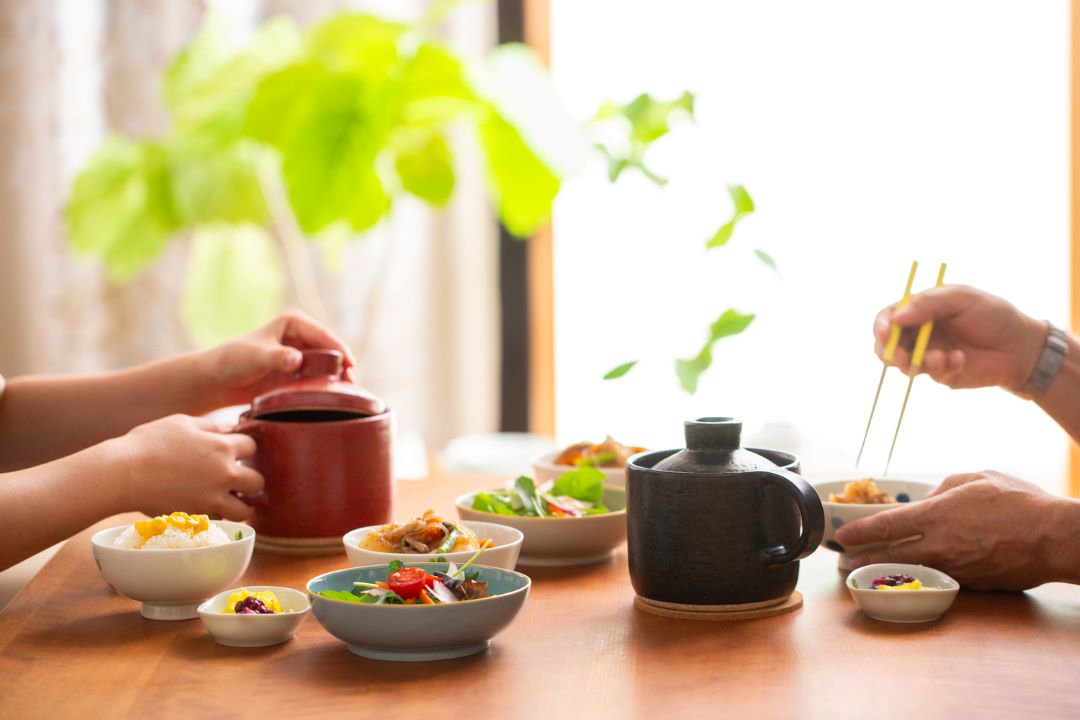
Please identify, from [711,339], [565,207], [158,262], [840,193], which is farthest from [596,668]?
[158,262]

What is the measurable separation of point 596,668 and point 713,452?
9.2 inches

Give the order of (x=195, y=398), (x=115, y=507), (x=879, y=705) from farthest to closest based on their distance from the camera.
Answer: (x=195, y=398), (x=115, y=507), (x=879, y=705)

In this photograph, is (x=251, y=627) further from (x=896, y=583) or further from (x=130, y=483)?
(x=896, y=583)

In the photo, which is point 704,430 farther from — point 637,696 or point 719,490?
point 637,696

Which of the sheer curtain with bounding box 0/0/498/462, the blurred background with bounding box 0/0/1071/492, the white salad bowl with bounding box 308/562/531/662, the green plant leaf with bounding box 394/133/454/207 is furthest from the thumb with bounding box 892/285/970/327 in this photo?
the sheer curtain with bounding box 0/0/498/462

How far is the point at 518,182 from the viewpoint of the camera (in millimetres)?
2656

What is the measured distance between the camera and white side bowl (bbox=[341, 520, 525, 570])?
1068mm

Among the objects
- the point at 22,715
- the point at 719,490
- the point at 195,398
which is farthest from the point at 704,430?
the point at 195,398

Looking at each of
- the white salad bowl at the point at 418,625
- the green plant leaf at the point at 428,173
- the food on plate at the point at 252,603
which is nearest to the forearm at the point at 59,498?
the food on plate at the point at 252,603

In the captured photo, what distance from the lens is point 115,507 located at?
→ 1.23 meters

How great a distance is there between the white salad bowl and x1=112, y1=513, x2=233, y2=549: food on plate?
17 centimetres

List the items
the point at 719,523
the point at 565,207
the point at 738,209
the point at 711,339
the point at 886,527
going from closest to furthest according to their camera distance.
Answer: the point at 719,523 < the point at 886,527 < the point at 711,339 < the point at 738,209 < the point at 565,207

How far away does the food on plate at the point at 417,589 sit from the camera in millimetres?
962

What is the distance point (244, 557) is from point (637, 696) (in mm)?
409
